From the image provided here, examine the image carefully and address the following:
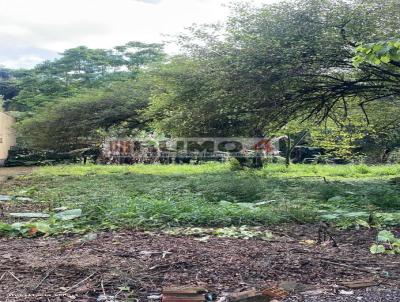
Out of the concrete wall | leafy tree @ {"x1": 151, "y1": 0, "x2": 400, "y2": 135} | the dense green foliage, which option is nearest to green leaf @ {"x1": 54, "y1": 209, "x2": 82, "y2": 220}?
the dense green foliage

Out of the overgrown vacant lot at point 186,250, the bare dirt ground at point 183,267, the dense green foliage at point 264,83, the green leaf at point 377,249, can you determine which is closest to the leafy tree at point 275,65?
the dense green foliage at point 264,83

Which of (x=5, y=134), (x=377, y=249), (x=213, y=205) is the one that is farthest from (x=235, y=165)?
(x=5, y=134)

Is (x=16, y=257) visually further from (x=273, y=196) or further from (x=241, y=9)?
(x=241, y=9)

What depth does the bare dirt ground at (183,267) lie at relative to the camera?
2746mm

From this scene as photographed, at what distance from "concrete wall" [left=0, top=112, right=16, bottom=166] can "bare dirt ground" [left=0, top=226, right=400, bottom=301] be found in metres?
19.1

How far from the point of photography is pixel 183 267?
322 centimetres

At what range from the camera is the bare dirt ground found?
275 cm

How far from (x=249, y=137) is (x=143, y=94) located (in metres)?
4.17

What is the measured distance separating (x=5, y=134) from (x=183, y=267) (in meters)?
21.5

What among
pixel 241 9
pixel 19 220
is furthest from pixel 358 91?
pixel 19 220

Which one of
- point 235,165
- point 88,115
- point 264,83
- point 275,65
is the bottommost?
point 235,165

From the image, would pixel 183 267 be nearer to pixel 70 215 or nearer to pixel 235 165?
pixel 70 215

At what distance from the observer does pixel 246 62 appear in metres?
9.45

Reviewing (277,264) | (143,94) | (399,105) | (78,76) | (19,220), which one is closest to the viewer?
(277,264)
